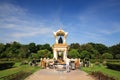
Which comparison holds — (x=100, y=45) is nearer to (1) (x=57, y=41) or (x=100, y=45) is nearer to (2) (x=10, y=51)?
(2) (x=10, y=51)

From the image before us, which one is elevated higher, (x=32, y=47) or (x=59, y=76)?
(x=32, y=47)

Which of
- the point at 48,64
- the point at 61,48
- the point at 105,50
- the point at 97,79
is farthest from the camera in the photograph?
the point at 105,50

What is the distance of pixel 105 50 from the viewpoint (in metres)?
97.1

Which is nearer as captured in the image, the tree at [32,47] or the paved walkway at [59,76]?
the paved walkway at [59,76]

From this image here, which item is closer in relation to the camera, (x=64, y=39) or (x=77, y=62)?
(x=77, y=62)

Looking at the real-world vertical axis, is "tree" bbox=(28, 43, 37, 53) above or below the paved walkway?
above

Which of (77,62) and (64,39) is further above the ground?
(64,39)

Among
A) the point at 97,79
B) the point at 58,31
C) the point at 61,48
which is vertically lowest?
the point at 97,79

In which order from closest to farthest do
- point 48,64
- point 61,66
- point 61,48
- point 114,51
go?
point 61,66
point 48,64
point 61,48
point 114,51

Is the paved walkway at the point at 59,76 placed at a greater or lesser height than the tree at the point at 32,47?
lesser

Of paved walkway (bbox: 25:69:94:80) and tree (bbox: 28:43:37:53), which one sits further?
tree (bbox: 28:43:37:53)

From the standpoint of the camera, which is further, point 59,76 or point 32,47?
point 32,47

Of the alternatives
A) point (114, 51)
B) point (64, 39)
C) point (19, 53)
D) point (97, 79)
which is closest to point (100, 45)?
point (114, 51)

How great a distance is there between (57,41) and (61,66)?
11.3 meters
